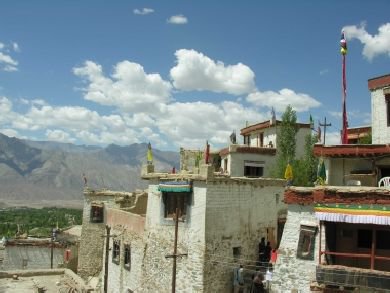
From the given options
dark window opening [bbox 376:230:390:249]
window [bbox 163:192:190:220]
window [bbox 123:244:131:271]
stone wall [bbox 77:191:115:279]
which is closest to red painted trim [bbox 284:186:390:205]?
dark window opening [bbox 376:230:390:249]

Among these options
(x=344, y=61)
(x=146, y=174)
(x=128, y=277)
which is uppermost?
(x=344, y=61)

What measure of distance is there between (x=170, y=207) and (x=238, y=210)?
3826mm

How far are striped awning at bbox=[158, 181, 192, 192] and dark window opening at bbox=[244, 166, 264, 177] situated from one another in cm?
1050

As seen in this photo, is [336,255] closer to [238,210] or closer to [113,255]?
[238,210]

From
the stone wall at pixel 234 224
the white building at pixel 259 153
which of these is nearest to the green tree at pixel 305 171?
the white building at pixel 259 153

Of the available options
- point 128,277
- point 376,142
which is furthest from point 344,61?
point 128,277

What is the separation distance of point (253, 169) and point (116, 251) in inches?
464

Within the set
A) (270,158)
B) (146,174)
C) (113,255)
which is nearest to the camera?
(146,174)

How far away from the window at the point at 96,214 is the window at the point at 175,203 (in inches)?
576

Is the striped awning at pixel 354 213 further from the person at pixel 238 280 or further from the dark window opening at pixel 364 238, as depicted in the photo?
the person at pixel 238 280

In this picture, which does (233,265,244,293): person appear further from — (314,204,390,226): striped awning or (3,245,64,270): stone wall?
(3,245,64,270): stone wall

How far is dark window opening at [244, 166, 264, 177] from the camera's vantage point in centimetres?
3556

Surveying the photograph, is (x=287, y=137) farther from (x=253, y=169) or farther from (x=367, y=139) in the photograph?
(x=367, y=139)

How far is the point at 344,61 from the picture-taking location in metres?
26.1
